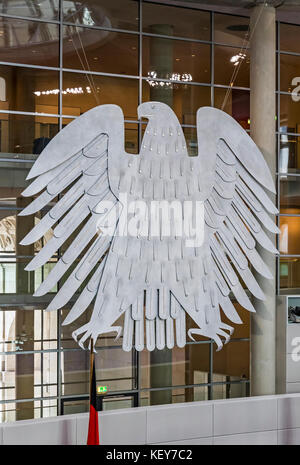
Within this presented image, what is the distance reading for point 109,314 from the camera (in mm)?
13414

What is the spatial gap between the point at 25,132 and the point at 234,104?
187 inches

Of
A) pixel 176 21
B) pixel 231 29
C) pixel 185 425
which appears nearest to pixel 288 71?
pixel 231 29

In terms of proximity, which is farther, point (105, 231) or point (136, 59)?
point (136, 59)

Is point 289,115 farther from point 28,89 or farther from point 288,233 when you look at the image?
point 28,89

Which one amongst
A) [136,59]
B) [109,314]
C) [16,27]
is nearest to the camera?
[109,314]

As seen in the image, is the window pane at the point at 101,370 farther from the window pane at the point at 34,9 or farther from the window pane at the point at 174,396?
the window pane at the point at 34,9

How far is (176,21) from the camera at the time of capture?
15.7 m

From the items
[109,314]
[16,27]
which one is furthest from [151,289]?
[16,27]

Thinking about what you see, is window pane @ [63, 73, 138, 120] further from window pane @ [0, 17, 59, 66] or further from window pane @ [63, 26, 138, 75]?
window pane @ [0, 17, 59, 66]

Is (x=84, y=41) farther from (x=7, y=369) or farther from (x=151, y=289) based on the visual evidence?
(x=7, y=369)

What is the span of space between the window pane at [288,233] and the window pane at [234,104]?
8.55ft

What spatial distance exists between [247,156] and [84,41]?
4159 millimetres

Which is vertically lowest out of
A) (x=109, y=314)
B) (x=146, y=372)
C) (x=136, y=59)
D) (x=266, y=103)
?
(x=146, y=372)

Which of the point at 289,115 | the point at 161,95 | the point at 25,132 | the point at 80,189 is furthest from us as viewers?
the point at 289,115
